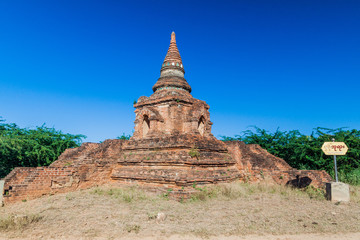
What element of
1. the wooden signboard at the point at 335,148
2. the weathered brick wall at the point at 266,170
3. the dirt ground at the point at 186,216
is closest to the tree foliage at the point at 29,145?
the dirt ground at the point at 186,216

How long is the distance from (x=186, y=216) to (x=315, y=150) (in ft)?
30.4

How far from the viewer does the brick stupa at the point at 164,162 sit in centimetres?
886

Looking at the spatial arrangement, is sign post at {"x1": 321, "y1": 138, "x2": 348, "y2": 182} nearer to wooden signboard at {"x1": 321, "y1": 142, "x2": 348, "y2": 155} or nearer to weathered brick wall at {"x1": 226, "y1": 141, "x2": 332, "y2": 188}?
wooden signboard at {"x1": 321, "y1": 142, "x2": 348, "y2": 155}

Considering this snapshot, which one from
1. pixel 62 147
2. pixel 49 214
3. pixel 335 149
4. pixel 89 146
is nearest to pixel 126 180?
pixel 89 146

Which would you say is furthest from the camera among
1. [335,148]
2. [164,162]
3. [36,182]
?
[164,162]

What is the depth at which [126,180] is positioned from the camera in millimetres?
10211

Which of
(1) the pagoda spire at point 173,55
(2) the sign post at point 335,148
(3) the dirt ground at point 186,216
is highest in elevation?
(1) the pagoda spire at point 173,55

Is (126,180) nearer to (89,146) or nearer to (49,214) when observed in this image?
(89,146)

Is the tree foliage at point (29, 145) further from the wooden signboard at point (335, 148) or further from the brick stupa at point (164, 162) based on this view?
the wooden signboard at point (335, 148)

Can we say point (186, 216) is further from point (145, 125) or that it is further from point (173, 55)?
point (173, 55)

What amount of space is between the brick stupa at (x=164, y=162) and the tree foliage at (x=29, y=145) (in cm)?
273

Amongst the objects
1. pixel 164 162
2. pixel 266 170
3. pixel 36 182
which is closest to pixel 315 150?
pixel 266 170

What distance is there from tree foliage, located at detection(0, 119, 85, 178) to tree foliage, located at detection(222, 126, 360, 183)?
43.6 feet

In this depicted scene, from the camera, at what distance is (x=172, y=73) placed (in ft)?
45.9
